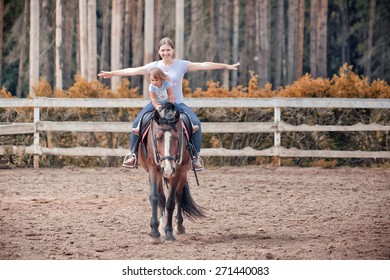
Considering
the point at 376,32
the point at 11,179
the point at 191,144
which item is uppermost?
the point at 376,32

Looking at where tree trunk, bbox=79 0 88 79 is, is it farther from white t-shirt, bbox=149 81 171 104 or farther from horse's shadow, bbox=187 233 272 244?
white t-shirt, bbox=149 81 171 104

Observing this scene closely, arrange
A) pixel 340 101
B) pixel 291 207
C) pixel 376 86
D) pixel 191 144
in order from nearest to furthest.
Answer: pixel 191 144 < pixel 291 207 < pixel 340 101 < pixel 376 86

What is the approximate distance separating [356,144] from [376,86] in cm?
186

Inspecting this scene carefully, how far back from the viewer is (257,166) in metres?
19.6

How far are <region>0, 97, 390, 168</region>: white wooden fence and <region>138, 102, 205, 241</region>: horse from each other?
324 inches

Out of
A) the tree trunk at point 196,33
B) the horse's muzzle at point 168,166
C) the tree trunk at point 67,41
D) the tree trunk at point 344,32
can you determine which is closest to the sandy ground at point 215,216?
the horse's muzzle at point 168,166

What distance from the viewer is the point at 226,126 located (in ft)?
62.8

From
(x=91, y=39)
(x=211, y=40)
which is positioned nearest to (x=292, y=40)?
(x=211, y=40)

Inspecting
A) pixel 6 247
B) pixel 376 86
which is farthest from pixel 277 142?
pixel 6 247

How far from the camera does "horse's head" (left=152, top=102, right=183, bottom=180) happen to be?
9.63m

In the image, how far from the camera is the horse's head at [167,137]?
9.63m

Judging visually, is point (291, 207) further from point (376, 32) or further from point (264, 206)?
point (376, 32)

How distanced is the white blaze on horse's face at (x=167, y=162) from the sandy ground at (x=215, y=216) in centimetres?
84

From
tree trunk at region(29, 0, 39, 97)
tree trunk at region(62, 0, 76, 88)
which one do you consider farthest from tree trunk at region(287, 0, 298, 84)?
tree trunk at region(29, 0, 39, 97)
